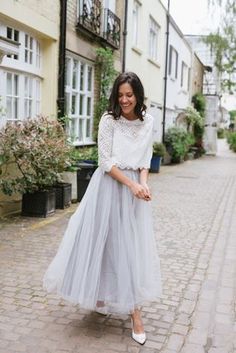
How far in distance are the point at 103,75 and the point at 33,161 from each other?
537 centimetres

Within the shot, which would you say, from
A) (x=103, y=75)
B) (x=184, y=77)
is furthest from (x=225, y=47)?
(x=103, y=75)

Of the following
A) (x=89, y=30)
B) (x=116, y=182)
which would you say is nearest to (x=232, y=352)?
(x=116, y=182)

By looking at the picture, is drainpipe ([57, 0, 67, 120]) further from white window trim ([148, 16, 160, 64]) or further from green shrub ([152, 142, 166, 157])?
white window trim ([148, 16, 160, 64])

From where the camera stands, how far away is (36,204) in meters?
7.88

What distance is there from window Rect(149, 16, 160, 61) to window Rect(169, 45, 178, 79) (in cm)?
285

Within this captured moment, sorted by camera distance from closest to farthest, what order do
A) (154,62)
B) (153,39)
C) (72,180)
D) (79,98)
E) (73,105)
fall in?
(72,180), (73,105), (79,98), (154,62), (153,39)

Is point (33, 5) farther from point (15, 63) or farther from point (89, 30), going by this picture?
point (89, 30)

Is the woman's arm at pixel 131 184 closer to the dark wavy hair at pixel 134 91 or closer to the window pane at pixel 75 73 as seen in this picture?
the dark wavy hair at pixel 134 91

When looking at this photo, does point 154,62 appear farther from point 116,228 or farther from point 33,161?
point 116,228

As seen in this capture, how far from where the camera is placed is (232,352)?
141 inches

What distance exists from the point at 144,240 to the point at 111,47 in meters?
10.0

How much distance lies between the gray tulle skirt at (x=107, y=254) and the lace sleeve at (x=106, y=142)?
0.42ft

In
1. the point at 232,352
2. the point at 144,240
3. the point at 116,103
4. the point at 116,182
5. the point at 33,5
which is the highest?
the point at 33,5

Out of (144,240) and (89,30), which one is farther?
(89,30)
